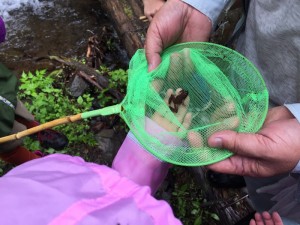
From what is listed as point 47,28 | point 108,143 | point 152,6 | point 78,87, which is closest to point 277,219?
point 152,6

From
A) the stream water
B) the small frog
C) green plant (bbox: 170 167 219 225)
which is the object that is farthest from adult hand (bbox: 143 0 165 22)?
the stream water

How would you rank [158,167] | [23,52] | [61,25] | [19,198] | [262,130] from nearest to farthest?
[19,198] → [262,130] → [158,167] → [23,52] → [61,25]

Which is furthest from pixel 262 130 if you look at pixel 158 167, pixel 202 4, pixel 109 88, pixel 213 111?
pixel 109 88

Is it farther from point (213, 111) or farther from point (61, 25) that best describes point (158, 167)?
point (61, 25)

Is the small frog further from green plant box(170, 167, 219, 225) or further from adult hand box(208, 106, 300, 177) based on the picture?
green plant box(170, 167, 219, 225)

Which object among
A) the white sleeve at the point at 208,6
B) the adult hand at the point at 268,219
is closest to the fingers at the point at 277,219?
the adult hand at the point at 268,219
